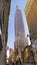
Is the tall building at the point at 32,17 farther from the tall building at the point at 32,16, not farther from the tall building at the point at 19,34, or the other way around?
the tall building at the point at 19,34

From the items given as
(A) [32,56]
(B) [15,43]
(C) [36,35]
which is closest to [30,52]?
(A) [32,56]

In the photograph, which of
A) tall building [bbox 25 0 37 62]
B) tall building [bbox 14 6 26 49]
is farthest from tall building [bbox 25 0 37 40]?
tall building [bbox 14 6 26 49]

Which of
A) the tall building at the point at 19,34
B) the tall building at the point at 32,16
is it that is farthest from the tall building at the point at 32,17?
the tall building at the point at 19,34

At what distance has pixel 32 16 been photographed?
47.0 ft

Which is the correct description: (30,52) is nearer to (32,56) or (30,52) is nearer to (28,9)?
(32,56)

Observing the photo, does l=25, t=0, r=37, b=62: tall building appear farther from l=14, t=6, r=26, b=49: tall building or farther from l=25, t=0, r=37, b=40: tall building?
l=14, t=6, r=26, b=49: tall building

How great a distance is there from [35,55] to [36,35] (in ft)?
4.84

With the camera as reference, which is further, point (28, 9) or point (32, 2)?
point (28, 9)

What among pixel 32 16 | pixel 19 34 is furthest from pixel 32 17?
pixel 19 34

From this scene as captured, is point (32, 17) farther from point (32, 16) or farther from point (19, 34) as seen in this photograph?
point (19, 34)

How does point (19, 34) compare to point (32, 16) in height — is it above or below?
below

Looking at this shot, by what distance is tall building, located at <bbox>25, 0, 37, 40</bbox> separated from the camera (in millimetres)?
12091

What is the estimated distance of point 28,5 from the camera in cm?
1562

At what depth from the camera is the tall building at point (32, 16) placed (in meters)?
12.1
